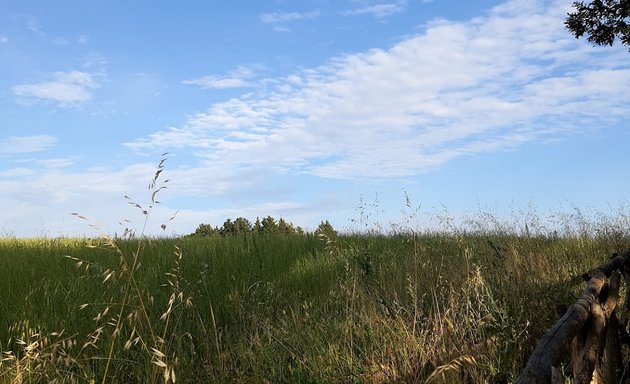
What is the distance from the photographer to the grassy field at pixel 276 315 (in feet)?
11.9

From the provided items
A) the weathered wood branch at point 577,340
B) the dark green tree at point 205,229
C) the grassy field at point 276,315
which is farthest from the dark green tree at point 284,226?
the weathered wood branch at point 577,340

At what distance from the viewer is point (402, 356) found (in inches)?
150

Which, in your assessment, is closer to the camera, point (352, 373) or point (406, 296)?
point (352, 373)

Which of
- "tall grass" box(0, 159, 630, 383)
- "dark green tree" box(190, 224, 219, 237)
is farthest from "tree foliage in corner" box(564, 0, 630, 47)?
"dark green tree" box(190, 224, 219, 237)

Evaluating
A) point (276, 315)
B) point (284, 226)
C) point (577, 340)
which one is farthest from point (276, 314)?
point (284, 226)

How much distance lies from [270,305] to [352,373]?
8.02 feet

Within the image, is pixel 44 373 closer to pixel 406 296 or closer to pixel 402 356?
pixel 402 356

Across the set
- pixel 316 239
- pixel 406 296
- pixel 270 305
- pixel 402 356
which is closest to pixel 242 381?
pixel 402 356

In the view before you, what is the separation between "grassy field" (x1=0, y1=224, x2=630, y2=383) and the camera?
362 cm

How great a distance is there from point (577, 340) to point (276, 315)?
5.00 metres

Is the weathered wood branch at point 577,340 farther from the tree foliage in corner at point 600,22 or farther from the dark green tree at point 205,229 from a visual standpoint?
the dark green tree at point 205,229

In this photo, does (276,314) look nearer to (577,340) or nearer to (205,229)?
(577,340)

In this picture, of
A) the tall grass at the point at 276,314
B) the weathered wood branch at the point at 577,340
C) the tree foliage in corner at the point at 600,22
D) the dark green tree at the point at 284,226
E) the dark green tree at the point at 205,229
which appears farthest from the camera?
the dark green tree at the point at 205,229

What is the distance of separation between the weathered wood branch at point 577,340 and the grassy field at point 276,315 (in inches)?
3.7
